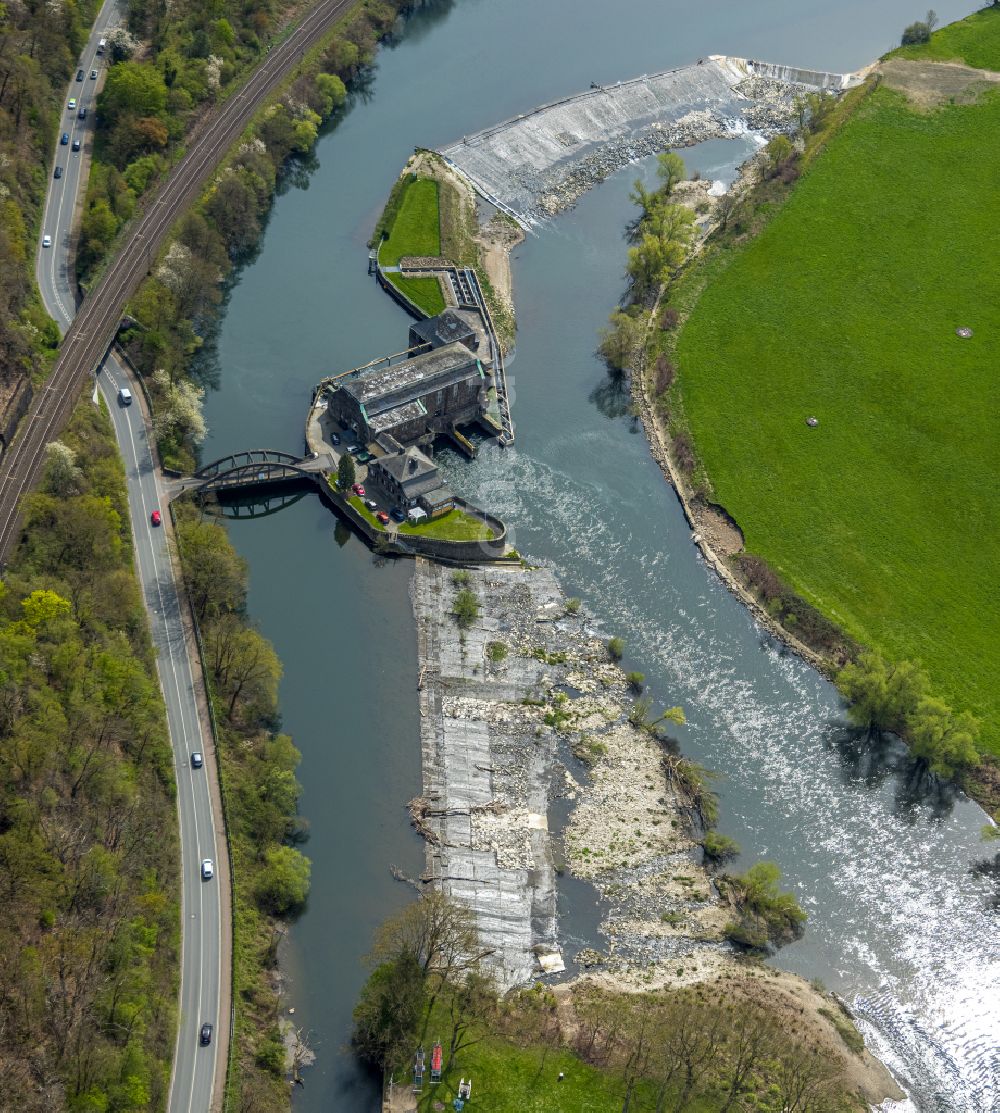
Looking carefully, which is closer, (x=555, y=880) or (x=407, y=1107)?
(x=407, y=1107)

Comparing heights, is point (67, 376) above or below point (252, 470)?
above

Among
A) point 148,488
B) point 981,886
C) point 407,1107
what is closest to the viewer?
point 407,1107

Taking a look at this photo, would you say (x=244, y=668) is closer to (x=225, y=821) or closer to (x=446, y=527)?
(x=225, y=821)

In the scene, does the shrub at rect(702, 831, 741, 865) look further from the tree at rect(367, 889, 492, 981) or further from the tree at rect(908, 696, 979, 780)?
the tree at rect(367, 889, 492, 981)

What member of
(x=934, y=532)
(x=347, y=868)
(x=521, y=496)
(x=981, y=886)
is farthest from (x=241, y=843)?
(x=934, y=532)

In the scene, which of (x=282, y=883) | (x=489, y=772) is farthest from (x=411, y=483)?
(x=282, y=883)

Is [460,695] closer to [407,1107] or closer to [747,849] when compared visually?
[747,849]

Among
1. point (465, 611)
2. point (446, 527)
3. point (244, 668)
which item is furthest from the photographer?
point (446, 527)
